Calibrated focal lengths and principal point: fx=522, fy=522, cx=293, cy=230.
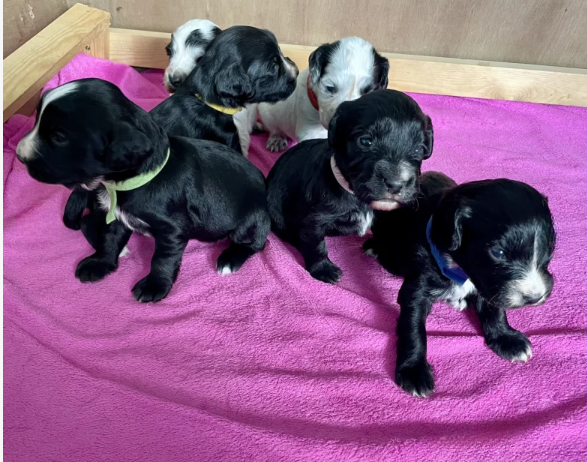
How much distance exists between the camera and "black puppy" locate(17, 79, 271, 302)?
2.04m

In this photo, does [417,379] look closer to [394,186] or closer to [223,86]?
[394,186]

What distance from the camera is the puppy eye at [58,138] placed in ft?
6.69

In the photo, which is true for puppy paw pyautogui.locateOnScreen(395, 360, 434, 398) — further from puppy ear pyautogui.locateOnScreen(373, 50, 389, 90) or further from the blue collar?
puppy ear pyautogui.locateOnScreen(373, 50, 389, 90)

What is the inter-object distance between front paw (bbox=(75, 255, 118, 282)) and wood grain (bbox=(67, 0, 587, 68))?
2.79 m

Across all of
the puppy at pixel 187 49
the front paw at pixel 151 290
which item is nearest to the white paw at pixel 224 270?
the front paw at pixel 151 290

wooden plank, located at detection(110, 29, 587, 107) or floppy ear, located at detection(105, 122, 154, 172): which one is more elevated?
floppy ear, located at detection(105, 122, 154, 172)

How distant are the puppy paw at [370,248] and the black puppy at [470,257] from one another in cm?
24

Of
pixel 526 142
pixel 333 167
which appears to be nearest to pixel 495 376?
pixel 333 167

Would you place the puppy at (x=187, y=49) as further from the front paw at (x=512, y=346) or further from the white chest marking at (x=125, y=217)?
the front paw at (x=512, y=346)

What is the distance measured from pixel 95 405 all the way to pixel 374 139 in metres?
1.58

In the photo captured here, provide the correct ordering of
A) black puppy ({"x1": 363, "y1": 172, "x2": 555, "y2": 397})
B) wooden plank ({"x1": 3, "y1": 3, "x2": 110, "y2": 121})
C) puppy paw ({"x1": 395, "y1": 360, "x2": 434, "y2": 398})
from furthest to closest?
wooden plank ({"x1": 3, "y1": 3, "x2": 110, "y2": 121}) < puppy paw ({"x1": 395, "y1": 360, "x2": 434, "y2": 398}) < black puppy ({"x1": 363, "y1": 172, "x2": 555, "y2": 397})

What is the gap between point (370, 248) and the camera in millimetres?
3051

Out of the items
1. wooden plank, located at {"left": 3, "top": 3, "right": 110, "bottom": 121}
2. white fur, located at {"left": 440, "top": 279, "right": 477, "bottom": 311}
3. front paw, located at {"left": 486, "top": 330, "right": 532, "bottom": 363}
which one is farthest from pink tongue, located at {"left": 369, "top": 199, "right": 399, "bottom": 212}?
wooden plank, located at {"left": 3, "top": 3, "right": 110, "bottom": 121}

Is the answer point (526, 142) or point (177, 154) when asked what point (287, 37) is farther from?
point (177, 154)
